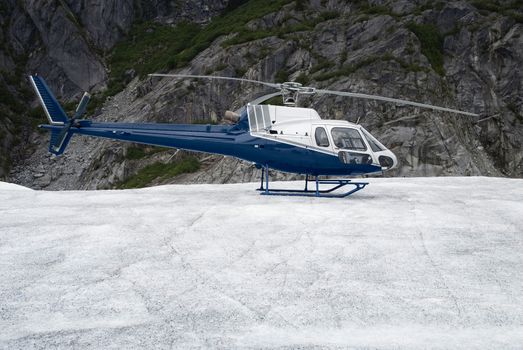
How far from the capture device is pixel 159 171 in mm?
32906

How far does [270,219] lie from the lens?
692 cm

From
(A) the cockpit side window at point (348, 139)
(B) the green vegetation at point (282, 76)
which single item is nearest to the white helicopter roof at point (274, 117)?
(A) the cockpit side window at point (348, 139)

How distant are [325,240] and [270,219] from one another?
142 cm

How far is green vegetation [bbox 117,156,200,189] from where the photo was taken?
31625 mm

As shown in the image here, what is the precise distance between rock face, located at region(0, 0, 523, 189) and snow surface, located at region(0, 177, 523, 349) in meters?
22.0

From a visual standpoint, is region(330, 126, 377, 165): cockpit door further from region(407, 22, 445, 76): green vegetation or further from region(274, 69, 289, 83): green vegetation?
region(274, 69, 289, 83): green vegetation

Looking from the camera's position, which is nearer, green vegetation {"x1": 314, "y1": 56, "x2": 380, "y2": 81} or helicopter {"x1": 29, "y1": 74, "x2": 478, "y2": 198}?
helicopter {"x1": 29, "y1": 74, "x2": 478, "y2": 198}

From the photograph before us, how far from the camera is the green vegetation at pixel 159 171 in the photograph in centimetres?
3162

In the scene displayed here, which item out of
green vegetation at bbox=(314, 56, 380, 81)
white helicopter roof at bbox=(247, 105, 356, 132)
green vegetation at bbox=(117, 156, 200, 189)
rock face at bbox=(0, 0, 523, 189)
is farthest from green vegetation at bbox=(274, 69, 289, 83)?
white helicopter roof at bbox=(247, 105, 356, 132)

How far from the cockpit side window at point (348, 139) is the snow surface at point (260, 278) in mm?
2571

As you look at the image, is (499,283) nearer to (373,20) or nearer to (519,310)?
(519,310)

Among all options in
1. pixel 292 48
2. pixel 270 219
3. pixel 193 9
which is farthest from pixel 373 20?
pixel 270 219

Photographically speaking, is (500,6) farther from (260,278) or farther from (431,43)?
(260,278)

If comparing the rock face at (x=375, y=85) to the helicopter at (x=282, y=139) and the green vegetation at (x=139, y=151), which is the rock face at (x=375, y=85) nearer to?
the green vegetation at (x=139, y=151)
